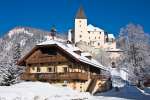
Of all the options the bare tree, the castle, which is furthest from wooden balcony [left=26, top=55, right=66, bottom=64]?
the castle

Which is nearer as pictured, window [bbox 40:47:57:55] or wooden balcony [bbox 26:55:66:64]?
wooden balcony [bbox 26:55:66:64]

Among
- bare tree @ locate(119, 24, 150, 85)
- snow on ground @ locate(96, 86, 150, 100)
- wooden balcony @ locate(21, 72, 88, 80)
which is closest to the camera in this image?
snow on ground @ locate(96, 86, 150, 100)

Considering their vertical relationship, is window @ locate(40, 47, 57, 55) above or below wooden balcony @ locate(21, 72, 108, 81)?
above

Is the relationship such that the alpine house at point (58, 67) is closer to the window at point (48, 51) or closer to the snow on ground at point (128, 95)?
the window at point (48, 51)

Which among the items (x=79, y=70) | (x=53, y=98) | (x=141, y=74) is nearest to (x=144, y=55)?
(x=141, y=74)

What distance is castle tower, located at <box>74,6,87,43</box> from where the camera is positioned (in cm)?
15288

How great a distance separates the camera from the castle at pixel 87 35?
504ft

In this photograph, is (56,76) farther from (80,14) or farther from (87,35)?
(87,35)

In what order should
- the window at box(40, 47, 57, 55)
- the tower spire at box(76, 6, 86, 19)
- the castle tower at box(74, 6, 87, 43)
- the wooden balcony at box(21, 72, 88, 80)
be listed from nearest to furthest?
the wooden balcony at box(21, 72, 88, 80)
the window at box(40, 47, 57, 55)
the castle tower at box(74, 6, 87, 43)
the tower spire at box(76, 6, 86, 19)

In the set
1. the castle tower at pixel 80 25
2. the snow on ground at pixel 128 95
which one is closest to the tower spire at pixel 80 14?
the castle tower at pixel 80 25

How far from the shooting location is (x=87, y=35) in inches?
6216

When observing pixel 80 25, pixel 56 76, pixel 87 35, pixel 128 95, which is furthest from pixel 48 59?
pixel 87 35

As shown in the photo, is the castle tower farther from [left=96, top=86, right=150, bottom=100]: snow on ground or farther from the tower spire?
[left=96, top=86, right=150, bottom=100]: snow on ground

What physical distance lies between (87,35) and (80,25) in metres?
6.41
